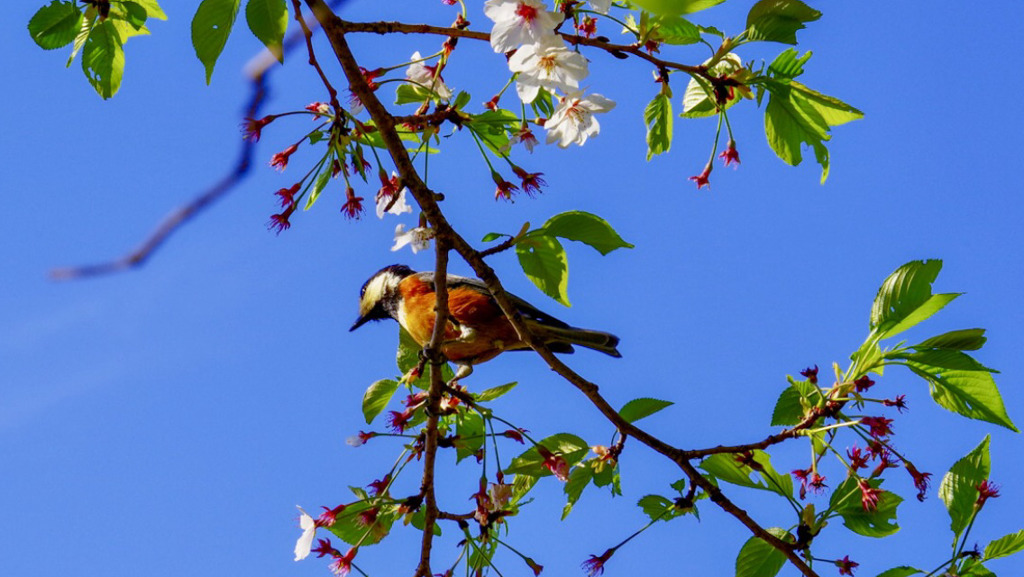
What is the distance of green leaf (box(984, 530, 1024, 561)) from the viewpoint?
2930mm

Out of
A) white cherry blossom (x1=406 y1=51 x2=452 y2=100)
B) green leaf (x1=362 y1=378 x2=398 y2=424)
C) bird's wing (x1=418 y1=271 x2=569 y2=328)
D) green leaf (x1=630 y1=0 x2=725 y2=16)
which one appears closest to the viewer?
green leaf (x1=630 y1=0 x2=725 y2=16)

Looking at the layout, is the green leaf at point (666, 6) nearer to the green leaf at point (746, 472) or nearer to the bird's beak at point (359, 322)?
the green leaf at point (746, 472)

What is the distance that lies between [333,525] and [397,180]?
1.21 m

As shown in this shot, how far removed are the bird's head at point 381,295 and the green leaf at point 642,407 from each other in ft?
9.39

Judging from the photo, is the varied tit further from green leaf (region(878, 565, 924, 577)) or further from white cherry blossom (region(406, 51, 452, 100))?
green leaf (region(878, 565, 924, 577))

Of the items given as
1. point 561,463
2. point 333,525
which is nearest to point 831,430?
point 561,463

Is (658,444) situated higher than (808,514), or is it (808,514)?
(658,444)

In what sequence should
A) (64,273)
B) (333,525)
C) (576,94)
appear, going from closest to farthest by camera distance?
(64,273) < (576,94) < (333,525)

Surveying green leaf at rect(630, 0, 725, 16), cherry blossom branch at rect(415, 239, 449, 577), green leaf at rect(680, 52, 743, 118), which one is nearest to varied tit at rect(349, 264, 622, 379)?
cherry blossom branch at rect(415, 239, 449, 577)

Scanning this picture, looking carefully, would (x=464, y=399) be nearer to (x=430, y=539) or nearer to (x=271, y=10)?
(x=430, y=539)

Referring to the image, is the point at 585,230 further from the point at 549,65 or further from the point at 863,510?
the point at 863,510

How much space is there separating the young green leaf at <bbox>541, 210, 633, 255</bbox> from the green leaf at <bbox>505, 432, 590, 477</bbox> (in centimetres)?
72

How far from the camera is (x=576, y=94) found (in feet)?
10.0

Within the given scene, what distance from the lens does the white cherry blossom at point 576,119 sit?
312 centimetres
